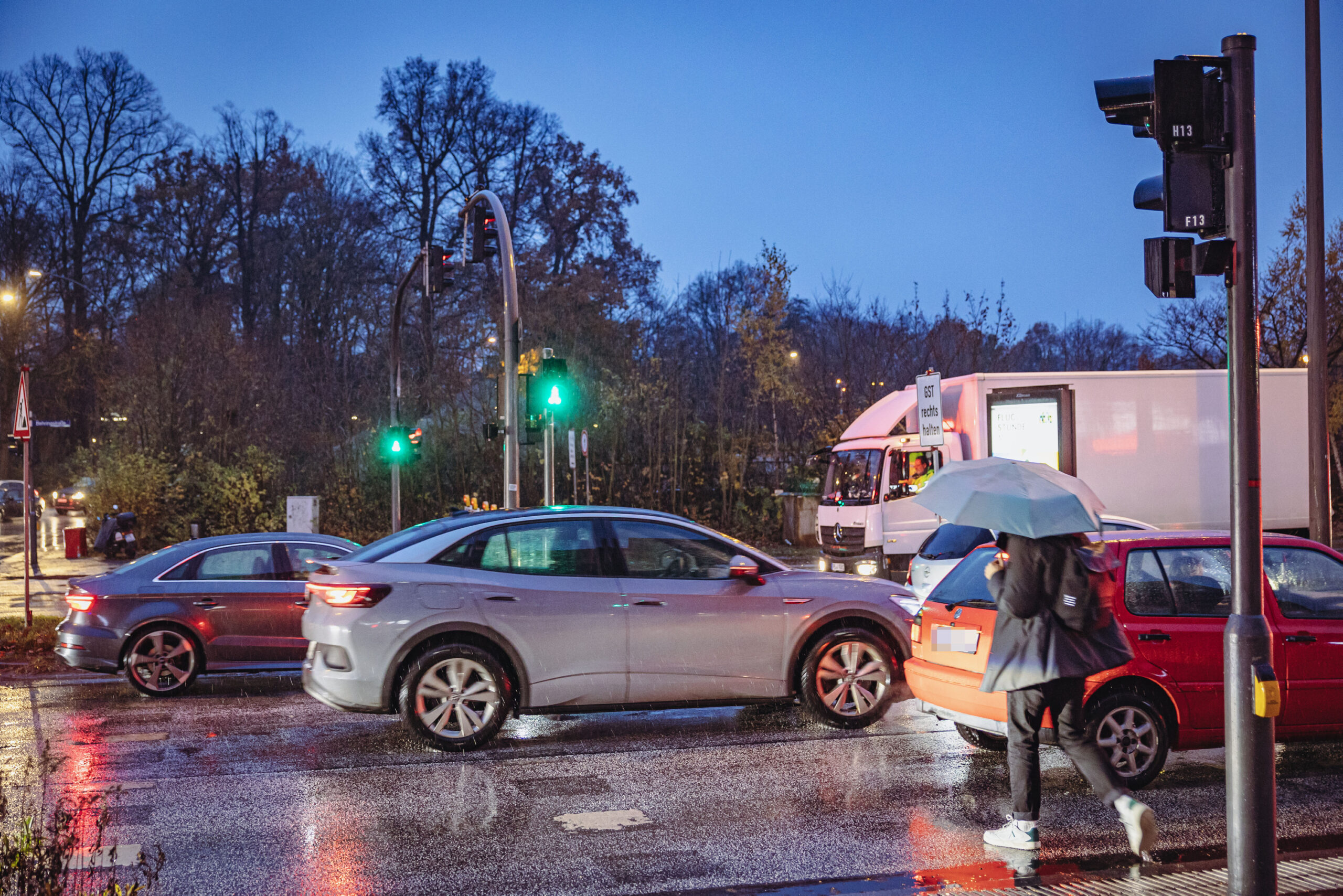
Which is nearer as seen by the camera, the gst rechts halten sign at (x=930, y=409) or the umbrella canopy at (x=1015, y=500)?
the umbrella canopy at (x=1015, y=500)

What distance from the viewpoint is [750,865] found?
5.60 metres

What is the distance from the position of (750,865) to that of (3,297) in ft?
158

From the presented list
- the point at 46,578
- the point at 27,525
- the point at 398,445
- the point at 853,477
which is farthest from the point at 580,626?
the point at 46,578

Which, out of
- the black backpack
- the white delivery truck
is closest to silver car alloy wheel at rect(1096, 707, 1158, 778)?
the black backpack

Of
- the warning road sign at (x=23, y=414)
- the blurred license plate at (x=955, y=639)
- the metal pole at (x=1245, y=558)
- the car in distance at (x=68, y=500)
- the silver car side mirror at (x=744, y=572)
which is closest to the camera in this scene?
the metal pole at (x=1245, y=558)

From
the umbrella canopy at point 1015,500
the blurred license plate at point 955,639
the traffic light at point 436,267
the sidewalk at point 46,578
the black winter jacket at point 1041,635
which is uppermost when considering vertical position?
the traffic light at point 436,267

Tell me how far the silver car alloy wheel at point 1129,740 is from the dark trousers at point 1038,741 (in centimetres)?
123

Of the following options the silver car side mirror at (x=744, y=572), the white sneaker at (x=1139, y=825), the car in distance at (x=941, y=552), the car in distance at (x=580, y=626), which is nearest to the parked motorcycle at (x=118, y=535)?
the car in distance at (x=941, y=552)

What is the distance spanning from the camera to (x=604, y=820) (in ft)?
21.1

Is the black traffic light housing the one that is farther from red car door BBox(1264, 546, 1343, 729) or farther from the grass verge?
the grass verge

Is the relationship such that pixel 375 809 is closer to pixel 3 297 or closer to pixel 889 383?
pixel 889 383

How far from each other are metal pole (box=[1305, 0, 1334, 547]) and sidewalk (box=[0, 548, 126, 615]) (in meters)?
15.1

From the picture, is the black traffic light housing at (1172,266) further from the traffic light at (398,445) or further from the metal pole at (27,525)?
the traffic light at (398,445)

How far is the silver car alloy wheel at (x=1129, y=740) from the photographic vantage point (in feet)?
22.5
